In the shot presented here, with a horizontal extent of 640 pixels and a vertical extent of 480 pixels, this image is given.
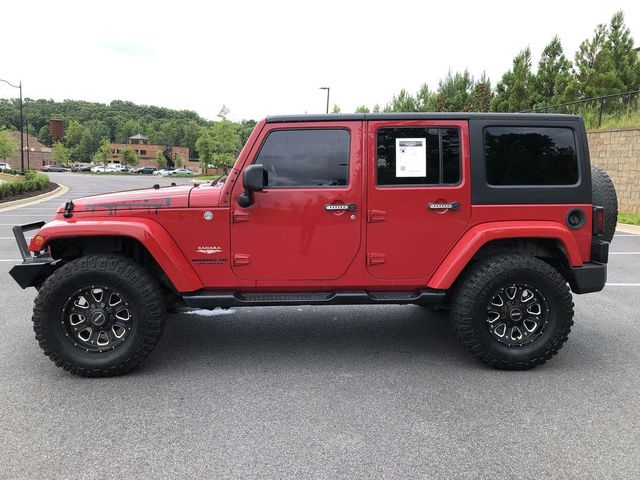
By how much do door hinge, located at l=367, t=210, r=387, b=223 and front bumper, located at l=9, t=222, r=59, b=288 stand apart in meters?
2.51

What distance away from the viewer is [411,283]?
4.21 metres

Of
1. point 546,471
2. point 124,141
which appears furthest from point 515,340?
point 124,141

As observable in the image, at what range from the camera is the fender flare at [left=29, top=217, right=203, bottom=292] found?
12.7ft

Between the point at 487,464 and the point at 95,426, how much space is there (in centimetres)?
232

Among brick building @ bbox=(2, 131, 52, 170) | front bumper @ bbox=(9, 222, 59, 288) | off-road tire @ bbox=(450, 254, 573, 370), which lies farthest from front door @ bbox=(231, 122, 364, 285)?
brick building @ bbox=(2, 131, 52, 170)

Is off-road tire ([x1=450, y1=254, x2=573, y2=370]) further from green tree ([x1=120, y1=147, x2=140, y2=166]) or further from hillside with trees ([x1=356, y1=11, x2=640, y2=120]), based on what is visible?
green tree ([x1=120, y1=147, x2=140, y2=166])

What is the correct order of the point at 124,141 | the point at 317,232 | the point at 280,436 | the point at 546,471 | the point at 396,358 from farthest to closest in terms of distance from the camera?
the point at 124,141 → the point at 396,358 → the point at 317,232 → the point at 280,436 → the point at 546,471

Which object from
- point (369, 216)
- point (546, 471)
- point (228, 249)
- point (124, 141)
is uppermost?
point (124, 141)

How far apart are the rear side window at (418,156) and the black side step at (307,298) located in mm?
895

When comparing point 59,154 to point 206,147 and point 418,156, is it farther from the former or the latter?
point 418,156

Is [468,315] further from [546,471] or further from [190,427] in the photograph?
[190,427]

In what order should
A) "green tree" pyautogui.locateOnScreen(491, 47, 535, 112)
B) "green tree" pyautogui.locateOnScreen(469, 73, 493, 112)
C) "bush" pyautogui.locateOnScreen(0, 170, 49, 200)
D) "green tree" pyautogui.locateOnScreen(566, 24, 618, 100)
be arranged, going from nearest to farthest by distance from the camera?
1. "bush" pyautogui.locateOnScreen(0, 170, 49, 200)
2. "green tree" pyautogui.locateOnScreen(566, 24, 618, 100)
3. "green tree" pyautogui.locateOnScreen(491, 47, 535, 112)
4. "green tree" pyautogui.locateOnScreen(469, 73, 493, 112)

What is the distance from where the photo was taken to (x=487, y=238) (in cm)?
404

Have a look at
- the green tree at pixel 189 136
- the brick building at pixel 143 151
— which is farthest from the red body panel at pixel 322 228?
the green tree at pixel 189 136
